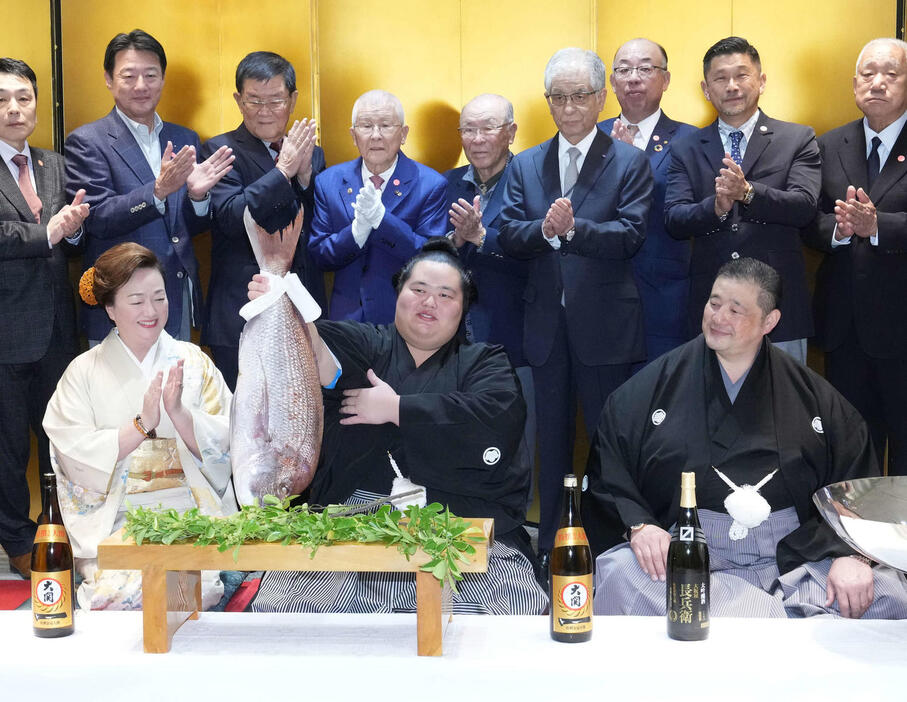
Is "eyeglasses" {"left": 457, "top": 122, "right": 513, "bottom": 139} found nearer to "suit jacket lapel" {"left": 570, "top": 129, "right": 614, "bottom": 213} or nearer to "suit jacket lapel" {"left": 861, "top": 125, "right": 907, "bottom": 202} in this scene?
"suit jacket lapel" {"left": 570, "top": 129, "right": 614, "bottom": 213}

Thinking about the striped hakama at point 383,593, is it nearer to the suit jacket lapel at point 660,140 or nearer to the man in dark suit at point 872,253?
the man in dark suit at point 872,253

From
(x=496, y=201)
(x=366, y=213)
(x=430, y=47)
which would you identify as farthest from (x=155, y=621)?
(x=430, y=47)

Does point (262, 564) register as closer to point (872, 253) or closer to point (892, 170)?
point (872, 253)

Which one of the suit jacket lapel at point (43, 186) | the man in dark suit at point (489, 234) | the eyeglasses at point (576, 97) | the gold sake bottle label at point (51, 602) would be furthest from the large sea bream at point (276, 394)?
the suit jacket lapel at point (43, 186)

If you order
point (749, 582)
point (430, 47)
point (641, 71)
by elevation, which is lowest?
Result: point (749, 582)

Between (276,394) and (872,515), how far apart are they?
48.1 inches

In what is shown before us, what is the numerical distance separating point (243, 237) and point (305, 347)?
66.6 inches

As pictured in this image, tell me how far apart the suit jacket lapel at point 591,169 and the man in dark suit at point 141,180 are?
128 centimetres

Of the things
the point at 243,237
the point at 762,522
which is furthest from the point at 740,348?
the point at 243,237

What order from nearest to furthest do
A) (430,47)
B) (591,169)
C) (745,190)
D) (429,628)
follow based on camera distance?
(429,628), (745,190), (591,169), (430,47)

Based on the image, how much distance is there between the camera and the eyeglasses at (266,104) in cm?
399

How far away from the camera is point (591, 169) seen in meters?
3.77

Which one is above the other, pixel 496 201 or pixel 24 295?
pixel 496 201

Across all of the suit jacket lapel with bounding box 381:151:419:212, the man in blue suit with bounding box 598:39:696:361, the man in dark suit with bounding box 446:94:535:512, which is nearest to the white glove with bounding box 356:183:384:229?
the suit jacket lapel with bounding box 381:151:419:212
